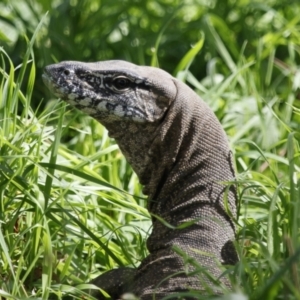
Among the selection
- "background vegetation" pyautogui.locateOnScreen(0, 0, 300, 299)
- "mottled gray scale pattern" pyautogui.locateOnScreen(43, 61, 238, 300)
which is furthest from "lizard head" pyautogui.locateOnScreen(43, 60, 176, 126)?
"background vegetation" pyautogui.locateOnScreen(0, 0, 300, 299)

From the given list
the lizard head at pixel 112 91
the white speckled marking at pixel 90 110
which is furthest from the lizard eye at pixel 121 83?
the white speckled marking at pixel 90 110

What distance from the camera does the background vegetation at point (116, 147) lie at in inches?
165

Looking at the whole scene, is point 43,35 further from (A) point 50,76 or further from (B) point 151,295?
(B) point 151,295

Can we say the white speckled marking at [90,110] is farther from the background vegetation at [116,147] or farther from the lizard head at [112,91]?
the background vegetation at [116,147]

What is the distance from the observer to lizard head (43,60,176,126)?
4426mm

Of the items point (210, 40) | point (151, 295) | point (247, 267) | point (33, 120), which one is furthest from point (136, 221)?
point (210, 40)

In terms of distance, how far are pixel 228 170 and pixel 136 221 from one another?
0.89 m

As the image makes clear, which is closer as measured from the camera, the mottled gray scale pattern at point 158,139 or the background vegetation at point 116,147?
the background vegetation at point 116,147

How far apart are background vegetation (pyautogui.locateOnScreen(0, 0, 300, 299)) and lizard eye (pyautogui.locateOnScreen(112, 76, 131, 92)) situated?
0.98 feet

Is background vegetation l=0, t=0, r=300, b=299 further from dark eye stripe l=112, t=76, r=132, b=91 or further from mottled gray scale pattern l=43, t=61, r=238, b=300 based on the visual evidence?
dark eye stripe l=112, t=76, r=132, b=91

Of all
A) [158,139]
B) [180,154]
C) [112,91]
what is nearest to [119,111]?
[112,91]

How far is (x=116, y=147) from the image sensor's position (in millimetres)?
5375

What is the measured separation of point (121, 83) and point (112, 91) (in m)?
0.05

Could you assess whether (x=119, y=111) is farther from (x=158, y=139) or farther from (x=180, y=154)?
(x=180, y=154)
